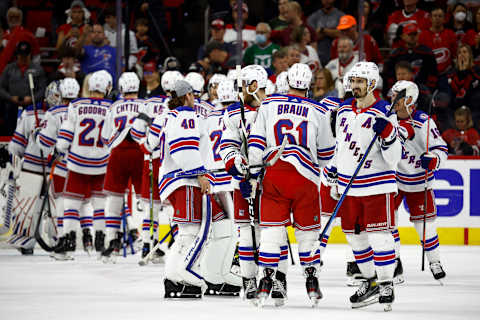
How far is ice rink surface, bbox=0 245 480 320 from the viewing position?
6.15 meters

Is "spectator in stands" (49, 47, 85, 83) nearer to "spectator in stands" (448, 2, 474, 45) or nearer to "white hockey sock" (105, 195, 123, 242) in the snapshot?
"white hockey sock" (105, 195, 123, 242)

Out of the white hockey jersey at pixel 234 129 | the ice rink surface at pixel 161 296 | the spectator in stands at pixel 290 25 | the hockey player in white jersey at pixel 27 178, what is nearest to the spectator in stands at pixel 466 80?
the spectator in stands at pixel 290 25

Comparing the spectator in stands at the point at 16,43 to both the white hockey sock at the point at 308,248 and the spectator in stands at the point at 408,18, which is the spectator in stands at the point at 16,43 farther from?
the white hockey sock at the point at 308,248

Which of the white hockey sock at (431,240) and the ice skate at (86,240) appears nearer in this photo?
the white hockey sock at (431,240)

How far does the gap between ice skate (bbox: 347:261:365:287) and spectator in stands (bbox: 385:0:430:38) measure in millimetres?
5807

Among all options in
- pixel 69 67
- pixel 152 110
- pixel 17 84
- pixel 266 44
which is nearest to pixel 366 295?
pixel 152 110

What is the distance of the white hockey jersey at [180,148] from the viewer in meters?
7.00

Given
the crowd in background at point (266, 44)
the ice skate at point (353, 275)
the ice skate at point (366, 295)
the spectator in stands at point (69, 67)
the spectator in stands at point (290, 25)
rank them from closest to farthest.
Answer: the ice skate at point (366, 295), the ice skate at point (353, 275), the crowd in background at point (266, 44), the spectator in stands at point (69, 67), the spectator in stands at point (290, 25)

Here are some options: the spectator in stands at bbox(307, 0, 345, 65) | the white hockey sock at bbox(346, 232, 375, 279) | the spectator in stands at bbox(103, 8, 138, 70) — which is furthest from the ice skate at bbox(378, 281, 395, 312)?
the spectator in stands at bbox(103, 8, 138, 70)

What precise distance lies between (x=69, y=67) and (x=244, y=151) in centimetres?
674

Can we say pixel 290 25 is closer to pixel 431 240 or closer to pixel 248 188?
pixel 431 240

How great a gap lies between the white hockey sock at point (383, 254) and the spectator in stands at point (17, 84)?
753 centimetres

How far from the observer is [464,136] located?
12188 millimetres

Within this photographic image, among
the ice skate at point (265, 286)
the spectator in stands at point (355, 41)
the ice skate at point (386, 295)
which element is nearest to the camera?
the ice skate at point (386, 295)
